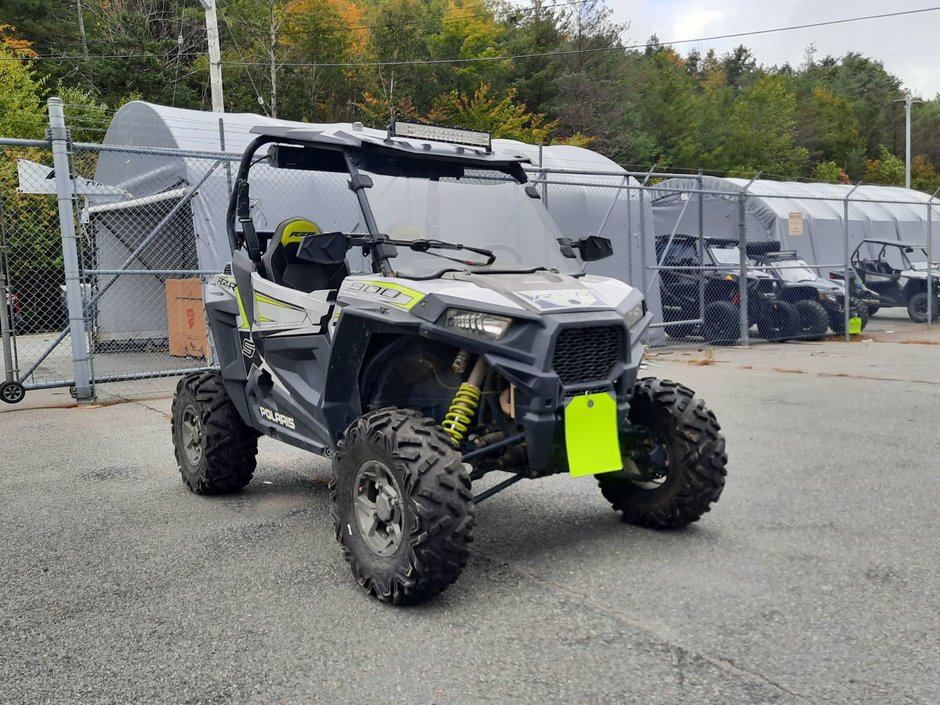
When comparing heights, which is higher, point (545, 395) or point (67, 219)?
point (67, 219)

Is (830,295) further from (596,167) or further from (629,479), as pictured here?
(629,479)

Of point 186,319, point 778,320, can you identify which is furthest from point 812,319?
point 186,319

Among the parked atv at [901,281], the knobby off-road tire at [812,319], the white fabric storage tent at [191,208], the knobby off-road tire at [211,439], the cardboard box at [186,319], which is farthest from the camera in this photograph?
the parked atv at [901,281]

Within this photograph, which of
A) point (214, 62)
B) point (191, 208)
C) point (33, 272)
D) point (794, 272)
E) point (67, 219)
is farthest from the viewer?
point (214, 62)

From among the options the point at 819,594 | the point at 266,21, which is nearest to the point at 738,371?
the point at 819,594

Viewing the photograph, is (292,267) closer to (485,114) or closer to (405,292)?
(405,292)

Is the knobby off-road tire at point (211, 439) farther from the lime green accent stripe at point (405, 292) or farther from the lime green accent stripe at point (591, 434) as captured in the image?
Answer: the lime green accent stripe at point (591, 434)

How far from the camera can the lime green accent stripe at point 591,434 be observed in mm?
3961

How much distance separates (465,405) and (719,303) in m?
13.0

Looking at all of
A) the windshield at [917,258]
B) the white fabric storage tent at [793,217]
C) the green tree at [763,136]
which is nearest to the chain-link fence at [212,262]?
the windshield at [917,258]

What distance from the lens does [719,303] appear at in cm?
1627

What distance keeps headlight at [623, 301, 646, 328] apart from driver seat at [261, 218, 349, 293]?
1.79 m

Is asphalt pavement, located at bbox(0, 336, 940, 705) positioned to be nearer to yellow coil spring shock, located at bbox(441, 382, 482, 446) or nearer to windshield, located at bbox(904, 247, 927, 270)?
yellow coil spring shock, located at bbox(441, 382, 482, 446)

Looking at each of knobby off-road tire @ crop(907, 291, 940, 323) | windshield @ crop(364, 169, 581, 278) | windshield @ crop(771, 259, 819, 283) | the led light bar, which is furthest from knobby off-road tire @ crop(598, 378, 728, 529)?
knobby off-road tire @ crop(907, 291, 940, 323)
